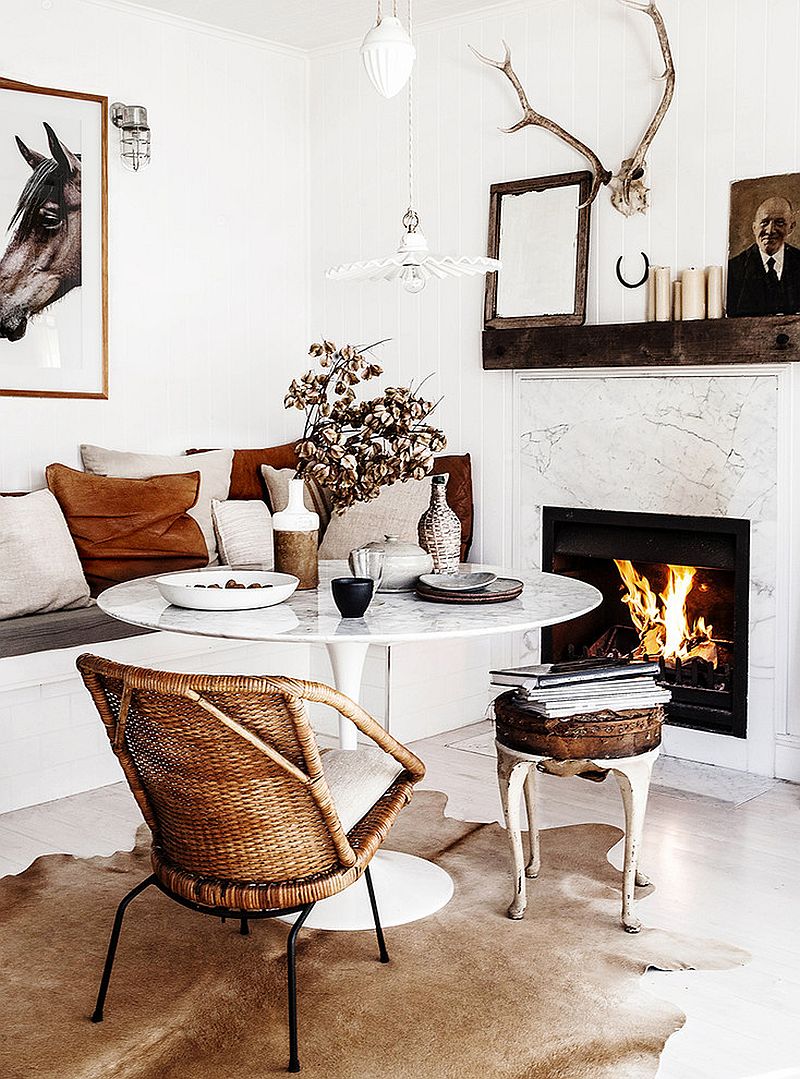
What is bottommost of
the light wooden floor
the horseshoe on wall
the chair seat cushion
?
the light wooden floor

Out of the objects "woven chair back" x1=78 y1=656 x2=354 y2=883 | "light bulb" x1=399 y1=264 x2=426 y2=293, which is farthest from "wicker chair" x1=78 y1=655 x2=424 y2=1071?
"light bulb" x1=399 y1=264 x2=426 y2=293

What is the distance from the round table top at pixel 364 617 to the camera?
8.08 ft

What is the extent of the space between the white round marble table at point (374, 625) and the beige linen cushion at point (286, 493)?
1.49 m

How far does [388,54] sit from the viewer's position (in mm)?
2844

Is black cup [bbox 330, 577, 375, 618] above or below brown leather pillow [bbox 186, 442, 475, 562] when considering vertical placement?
below

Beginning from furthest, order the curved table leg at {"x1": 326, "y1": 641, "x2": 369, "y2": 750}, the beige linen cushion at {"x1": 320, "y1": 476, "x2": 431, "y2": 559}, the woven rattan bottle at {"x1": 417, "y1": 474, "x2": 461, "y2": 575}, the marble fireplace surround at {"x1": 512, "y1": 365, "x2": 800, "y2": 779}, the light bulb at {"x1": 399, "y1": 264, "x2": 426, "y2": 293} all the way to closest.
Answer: the beige linen cushion at {"x1": 320, "y1": 476, "x2": 431, "y2": 559}, the marble fireplace surround at {"x1": 512, "y1": 365, "x2": 800, "y2": 779}, the light bulb at {"x1": 399, "y1": 264, "x2": 426, "y2": 293}, the woven rattan bottle at {"x1": 417, "y1": 474, "x2": 461, "y2": 575}, the curved table leg at {"x1": 326, "y1": 641, "x2": 369, "y2": 750}

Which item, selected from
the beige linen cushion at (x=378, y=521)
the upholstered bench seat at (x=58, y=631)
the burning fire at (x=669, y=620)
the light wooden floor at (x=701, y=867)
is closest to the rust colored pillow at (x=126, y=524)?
the upholstered bench seat at (x=58, y=631)

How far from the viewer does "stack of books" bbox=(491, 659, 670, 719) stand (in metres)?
2.68

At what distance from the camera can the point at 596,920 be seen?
9.02ft

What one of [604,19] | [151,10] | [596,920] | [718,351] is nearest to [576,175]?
[604,19]

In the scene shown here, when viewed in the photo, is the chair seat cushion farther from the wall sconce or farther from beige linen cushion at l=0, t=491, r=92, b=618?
the wall sconce

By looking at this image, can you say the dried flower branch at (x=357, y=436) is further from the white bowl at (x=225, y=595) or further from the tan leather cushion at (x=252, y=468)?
the tan leather cushion at (x=252, y=468)

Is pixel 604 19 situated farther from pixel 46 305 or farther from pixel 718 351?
pixel 46 305

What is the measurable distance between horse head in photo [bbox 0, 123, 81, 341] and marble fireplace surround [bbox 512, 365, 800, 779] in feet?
6.00
